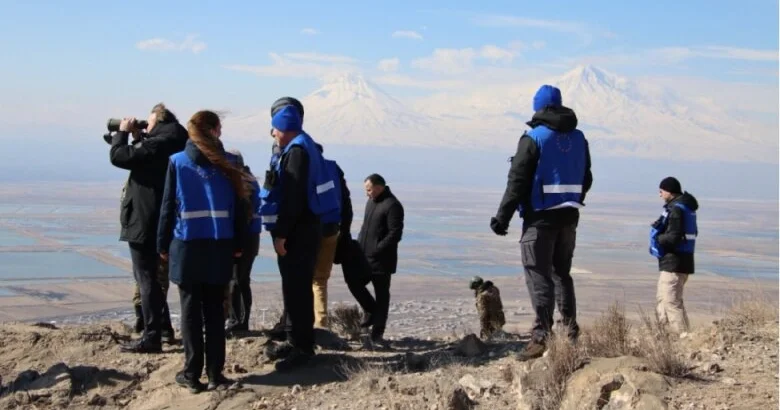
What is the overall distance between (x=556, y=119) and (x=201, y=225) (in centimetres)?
262

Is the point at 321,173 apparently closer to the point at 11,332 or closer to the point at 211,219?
the point at 211,219

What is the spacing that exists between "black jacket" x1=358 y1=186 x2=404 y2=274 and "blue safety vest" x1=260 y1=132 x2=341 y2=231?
184cm

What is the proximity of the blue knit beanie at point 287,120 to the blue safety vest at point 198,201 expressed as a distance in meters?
0.70

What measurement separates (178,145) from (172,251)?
1.18m

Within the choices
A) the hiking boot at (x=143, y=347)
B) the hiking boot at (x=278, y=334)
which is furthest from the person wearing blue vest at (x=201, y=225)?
the hiking boot at (x=278, y=334)

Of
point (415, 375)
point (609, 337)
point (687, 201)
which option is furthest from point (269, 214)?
point (687, 201)

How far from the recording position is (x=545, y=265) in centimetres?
705

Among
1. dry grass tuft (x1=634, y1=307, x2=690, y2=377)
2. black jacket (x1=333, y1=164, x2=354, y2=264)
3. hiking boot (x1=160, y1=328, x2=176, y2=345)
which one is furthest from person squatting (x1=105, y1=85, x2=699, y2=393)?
dry grass tuft (x1=634, y1=307, x2=690, y2=377)

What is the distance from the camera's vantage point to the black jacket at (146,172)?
7.52 meters

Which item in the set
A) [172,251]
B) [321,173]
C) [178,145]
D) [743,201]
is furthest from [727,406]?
[743,201]

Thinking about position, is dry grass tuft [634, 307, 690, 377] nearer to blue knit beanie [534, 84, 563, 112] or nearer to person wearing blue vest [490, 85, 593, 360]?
person wearing blue vest [490, 85, 593, 360]

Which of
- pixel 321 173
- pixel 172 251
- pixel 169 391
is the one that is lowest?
pixel 169 391

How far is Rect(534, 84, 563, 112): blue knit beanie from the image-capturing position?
280 inches

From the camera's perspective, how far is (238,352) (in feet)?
26.0
